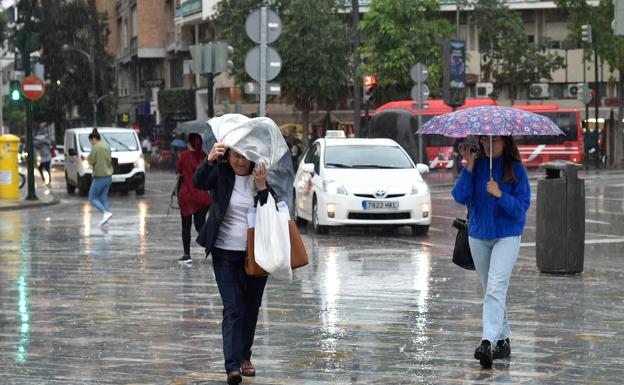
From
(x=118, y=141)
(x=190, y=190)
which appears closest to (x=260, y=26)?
(x=190, y=190)

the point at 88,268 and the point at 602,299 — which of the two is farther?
the point at 88,268

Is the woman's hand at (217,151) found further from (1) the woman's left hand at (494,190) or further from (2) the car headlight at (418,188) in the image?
(2) the car headlight at (418,188)

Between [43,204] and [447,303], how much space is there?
64.3ft

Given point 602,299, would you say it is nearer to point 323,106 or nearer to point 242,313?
point 242,313

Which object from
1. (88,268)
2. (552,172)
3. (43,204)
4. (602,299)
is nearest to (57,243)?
(88,268)

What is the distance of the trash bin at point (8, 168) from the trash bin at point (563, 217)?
1943cm

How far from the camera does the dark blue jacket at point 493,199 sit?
8438mm

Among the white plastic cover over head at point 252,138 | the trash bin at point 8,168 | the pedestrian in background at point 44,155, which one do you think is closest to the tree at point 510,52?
the pedestrian in background at point 44,155

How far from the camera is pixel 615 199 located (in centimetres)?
2933

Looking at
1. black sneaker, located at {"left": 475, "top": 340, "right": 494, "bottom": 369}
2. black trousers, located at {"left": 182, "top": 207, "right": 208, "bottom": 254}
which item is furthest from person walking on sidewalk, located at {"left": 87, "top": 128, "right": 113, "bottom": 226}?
black sneaker, located at {"left": 475, "top": 340, "right": 494, "bottom": 369}

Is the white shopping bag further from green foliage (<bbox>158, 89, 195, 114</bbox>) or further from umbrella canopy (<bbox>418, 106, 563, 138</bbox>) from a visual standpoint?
green foliage (<bbox>158, 89, 195, 114</bbox>)

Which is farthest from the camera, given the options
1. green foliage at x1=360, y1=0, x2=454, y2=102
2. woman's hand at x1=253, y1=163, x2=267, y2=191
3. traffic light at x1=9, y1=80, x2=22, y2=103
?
green foliage at x1=360, y1=0, x2=454, y2=102

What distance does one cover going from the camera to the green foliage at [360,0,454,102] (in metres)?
54.8

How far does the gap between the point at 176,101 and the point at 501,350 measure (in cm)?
7031
